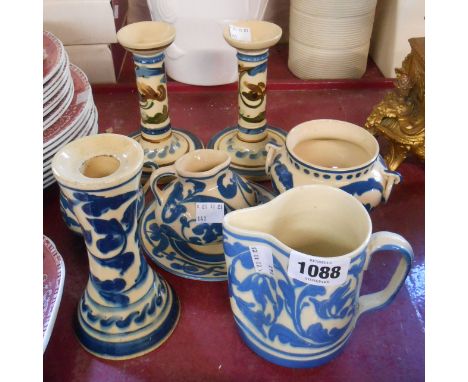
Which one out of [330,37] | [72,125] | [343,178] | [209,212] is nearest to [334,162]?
[343,178]

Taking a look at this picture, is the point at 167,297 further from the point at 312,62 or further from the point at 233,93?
the point at 312,62

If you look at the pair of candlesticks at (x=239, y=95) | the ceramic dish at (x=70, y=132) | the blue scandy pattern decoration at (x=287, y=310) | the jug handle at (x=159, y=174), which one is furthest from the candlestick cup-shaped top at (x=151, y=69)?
the blue scandy pattern decoration at (x=287, y=310)

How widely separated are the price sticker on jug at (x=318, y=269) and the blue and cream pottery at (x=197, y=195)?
0.25 m

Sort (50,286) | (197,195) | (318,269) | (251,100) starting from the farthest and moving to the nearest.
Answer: (251,100)
(197,195)
(50,286)
(318,269)

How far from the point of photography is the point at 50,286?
610 mm

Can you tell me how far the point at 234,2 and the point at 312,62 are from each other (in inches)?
10.2

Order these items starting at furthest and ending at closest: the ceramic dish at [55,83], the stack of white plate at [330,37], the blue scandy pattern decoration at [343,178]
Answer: the stack of white plate at [330,37] → the ceramic dish at [55,83] → the blue scandy pattern decoration at [343,178]

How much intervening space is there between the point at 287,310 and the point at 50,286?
0.98ft

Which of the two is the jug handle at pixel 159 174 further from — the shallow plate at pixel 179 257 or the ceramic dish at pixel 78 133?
the ceramic dish at pixel 78 133

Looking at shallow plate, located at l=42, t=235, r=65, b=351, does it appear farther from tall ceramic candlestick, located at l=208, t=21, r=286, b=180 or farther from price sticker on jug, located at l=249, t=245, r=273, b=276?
tall ceramic candlestick, located at l=208, t=21, r=286, b=180

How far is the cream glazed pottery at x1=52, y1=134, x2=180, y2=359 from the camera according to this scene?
1.68 ft

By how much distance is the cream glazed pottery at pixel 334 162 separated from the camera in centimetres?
69

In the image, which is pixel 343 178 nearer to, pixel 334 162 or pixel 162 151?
pixel 334 162

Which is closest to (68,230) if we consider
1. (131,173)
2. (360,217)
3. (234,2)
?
(131,173)
